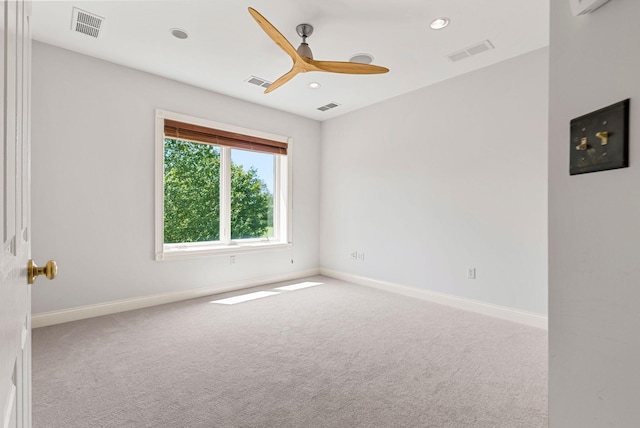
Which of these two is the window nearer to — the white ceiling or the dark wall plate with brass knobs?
the white ceiling

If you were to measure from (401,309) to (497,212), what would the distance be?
1475mm

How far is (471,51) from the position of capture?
296 cm

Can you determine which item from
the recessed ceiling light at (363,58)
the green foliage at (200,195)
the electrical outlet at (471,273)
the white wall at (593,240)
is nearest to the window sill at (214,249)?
the green foliage at (200,195)

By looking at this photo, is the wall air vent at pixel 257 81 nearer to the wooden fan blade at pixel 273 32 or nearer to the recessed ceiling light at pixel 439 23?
the wooden fan blade at pixel 273 32

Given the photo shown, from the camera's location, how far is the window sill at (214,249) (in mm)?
3641

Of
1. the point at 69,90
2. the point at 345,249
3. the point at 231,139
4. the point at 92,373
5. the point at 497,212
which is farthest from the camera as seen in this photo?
the point at 345,249

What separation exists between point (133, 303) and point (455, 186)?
387 cm

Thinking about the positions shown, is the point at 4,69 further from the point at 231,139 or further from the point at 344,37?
the point at 231,139

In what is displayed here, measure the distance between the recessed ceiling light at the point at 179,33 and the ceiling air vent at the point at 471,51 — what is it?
2.50 metres

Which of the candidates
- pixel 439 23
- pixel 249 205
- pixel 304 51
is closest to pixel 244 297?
pixel 249 205

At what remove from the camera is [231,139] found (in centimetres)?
416

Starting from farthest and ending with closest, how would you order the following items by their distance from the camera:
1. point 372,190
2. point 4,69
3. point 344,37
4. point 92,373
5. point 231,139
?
point 372,190
point 231,139
point 344,37
point 92,373
point 4,69

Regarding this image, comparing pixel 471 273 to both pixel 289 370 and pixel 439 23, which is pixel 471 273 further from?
pixel 439 23

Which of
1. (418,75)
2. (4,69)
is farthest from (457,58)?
(4,69)
